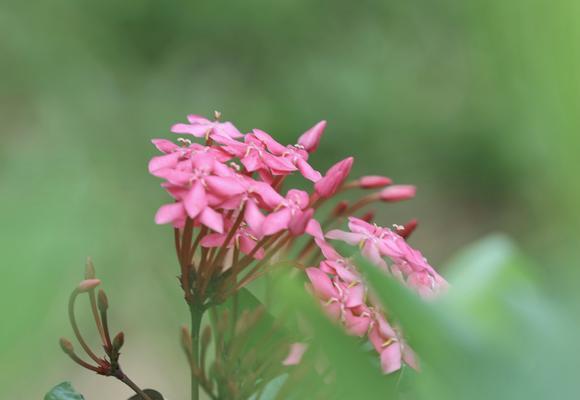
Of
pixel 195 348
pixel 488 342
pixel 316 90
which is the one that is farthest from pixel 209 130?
pixel 316 90

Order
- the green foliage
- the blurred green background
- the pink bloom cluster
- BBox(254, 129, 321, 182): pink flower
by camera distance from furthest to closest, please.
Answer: the blurred green background
BBox(254, 129, 321, 182): pink flower
the pink bloom cluster
the green foliage

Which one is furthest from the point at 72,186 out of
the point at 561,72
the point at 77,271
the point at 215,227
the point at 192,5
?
the point at 192,5

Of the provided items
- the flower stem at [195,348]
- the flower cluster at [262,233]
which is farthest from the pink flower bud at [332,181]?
the flower stem at [195,348]

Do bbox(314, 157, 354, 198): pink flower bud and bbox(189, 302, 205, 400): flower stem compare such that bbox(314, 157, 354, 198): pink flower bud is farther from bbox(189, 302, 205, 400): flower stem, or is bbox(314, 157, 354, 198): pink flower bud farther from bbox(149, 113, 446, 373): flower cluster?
bbox(189, 302, 205, 400): flower stem

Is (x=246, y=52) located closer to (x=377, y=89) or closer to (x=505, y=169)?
(x=377, y=89)

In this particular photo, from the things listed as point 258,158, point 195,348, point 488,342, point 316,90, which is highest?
point 316,90

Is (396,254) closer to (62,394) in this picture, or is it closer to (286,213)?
(286,213)

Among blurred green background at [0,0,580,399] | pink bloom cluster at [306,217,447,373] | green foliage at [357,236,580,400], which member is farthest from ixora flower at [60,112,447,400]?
blurred green background at [0,0,580,399]
